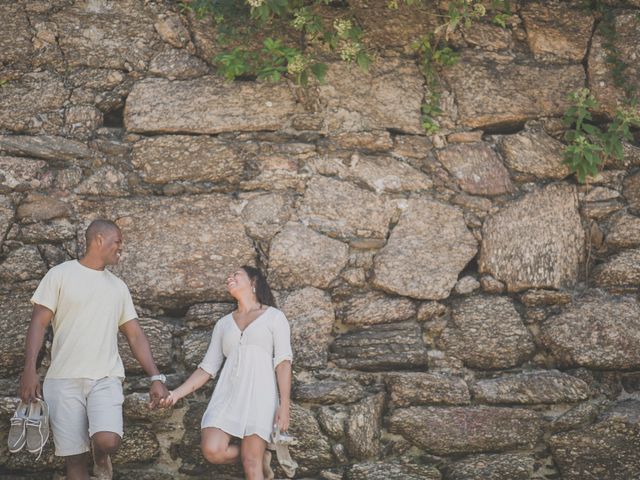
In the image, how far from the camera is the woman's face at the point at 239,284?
4.05m

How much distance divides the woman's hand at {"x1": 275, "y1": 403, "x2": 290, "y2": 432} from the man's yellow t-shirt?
2.67 feet

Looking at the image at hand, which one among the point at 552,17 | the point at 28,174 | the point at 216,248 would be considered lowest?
the point at 216,248

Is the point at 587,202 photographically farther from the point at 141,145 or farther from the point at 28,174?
the point at 28,174

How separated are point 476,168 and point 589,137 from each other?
0.73 meters

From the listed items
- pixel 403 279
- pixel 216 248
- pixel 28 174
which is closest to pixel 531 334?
pixel 403 279

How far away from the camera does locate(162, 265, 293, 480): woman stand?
12.4 feet

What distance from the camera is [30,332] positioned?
3.65 meters

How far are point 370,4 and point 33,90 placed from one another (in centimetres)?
216

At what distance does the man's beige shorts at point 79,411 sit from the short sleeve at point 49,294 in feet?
1.19

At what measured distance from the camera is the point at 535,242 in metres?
4.57

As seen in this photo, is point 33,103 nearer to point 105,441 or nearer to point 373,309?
point 105,441

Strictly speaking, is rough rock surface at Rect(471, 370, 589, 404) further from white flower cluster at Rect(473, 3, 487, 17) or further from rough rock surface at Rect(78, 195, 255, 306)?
white flower cluster at Rect(473, 3, 487, 17)

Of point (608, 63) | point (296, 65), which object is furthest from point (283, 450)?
point (608, 63)

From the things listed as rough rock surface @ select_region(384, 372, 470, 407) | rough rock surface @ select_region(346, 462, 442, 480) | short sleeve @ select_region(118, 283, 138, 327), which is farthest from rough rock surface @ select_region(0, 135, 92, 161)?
rough rock surface @ select_region(346, 462, 442, 480)
